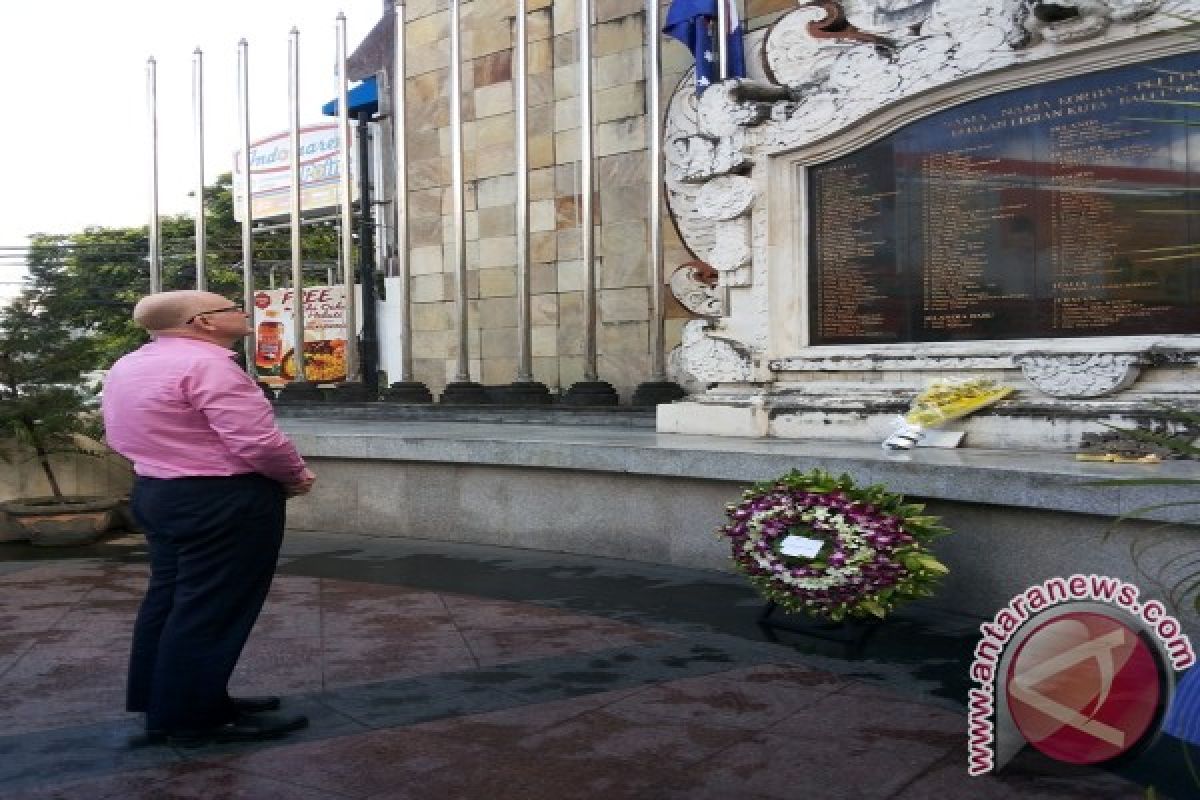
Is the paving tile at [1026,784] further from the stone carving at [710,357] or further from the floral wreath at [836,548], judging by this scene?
the stone carving at [710,357]

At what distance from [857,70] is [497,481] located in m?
4.04

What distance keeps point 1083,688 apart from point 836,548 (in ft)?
6.32

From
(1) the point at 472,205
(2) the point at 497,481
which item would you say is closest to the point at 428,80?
(1) the point at 472,205

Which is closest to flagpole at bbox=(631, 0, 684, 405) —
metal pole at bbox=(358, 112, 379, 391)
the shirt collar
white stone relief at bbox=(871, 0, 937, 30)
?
white stone relief at bbox=(871, 0, 937, 30)

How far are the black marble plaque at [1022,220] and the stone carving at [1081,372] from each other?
26cm

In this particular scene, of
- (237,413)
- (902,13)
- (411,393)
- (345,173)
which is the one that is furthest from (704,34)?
(237,413)

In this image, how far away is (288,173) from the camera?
42750 millimetres

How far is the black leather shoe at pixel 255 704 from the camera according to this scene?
484cm

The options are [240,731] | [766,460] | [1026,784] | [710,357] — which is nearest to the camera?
[1026,784]

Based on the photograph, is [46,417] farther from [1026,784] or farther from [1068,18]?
[1026,784]

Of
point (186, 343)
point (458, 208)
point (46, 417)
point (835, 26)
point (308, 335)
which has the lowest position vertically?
point (46, 417)

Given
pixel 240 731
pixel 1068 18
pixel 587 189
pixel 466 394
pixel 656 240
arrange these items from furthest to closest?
pixel 466 394 < pixel 587 189 < pixel 656 240 < pixel 1068 18 < pixel 240 731

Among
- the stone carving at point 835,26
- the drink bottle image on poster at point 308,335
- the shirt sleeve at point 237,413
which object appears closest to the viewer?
the shirt sleeve at point 237,413

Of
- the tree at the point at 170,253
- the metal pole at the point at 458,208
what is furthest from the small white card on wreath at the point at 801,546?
the tree at the point at 170,253
